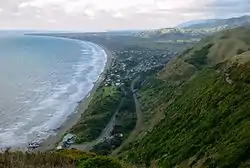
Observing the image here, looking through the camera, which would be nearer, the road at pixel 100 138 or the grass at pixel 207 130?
the grass at pixel 207 130

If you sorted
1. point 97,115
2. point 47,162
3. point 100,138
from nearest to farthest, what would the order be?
point 47,162
point 100,138
point 97,115

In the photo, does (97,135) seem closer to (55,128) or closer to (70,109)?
(55,128)

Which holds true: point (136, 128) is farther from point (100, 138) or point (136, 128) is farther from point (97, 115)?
point (97, 115)

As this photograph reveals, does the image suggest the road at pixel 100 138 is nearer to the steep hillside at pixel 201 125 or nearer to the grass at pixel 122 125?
the grass at pixel 122 125

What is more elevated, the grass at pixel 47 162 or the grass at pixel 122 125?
the grass at pixel 47 162

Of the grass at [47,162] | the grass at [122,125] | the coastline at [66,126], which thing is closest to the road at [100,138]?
the grass at [122,125]

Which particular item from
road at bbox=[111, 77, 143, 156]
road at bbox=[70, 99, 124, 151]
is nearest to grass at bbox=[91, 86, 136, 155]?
road at bbox=[111, 77, 143, 156]

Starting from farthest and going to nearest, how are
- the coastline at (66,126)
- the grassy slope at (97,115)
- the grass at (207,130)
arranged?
Result: the grassy slope at (97,115) → the coastline at (66,126) → the grass at (207,130)

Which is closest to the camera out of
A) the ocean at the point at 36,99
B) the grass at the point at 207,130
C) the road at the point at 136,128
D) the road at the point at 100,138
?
the grass at the point at 207,130

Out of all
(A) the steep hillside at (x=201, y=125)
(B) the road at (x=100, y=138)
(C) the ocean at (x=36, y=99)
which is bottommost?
(C) the ocean at (x=36, y=99)

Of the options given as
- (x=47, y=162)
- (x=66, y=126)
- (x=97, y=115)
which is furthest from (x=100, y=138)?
(x=47, y=162)
